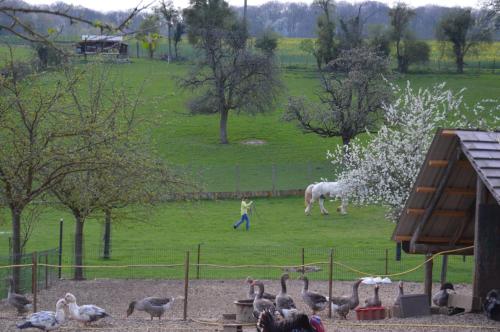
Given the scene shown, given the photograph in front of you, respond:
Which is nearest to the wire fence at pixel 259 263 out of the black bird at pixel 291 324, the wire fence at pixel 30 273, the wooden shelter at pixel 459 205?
the wire fence at pixel 30 273

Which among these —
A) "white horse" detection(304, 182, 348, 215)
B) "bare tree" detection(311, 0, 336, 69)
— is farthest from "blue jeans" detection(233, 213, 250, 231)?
"bare tree" detection(311, 0, 336, 69)

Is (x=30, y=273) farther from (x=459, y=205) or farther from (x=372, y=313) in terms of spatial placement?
(x=459, y=205)

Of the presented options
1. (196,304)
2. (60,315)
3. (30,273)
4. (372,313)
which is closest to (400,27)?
(30,273)

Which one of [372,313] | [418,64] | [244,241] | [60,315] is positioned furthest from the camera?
[418,64]

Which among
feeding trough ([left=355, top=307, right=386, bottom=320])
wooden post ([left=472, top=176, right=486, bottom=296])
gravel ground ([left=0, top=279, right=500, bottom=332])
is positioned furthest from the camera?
feeding trough ([left=355, top=307, right=386, bottom=320])

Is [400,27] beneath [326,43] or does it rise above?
above

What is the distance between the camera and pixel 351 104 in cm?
6469

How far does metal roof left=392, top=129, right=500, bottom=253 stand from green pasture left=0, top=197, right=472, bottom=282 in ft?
17.8

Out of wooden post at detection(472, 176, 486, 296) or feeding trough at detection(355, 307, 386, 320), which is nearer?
wooden post at detection(472, 176, 486, 296)

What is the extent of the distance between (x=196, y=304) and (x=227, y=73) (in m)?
48.5

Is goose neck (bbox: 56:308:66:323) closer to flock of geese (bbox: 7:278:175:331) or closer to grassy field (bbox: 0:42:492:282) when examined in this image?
flock of geese (bbox: 7:278:175:331)

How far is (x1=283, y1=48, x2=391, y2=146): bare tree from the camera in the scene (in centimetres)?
A: 6247

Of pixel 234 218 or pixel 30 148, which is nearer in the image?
pixel 30 148

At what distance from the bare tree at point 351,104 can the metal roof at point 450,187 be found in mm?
41069
